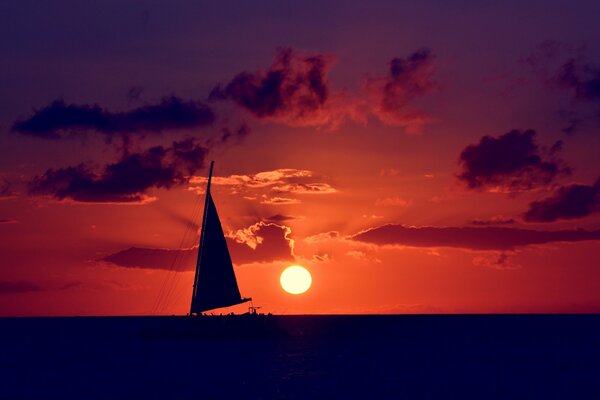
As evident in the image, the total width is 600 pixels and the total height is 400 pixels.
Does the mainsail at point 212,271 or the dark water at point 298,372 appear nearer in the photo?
the dark water at point 298,372

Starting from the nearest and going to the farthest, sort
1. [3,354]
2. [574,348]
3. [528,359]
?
[528,359] < [3,354] < [574,348]

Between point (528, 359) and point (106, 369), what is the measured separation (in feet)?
221

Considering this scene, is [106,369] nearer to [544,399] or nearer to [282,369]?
[282,369]

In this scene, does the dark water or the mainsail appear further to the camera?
the mainsail

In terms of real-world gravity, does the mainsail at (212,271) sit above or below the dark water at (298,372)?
above

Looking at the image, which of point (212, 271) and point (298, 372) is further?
point (212, 271)

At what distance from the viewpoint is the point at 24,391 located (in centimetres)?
9088

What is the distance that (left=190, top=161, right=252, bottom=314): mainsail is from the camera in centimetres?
12400

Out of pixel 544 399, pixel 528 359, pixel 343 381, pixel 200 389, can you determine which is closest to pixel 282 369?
pixel 343 381

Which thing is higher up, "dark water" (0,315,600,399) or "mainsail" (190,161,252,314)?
"mainsail" (190,161,252,314)

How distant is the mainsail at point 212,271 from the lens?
124 meters

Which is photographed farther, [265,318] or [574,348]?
[574,348]

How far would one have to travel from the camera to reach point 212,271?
12575cm

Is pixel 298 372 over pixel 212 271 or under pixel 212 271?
under
